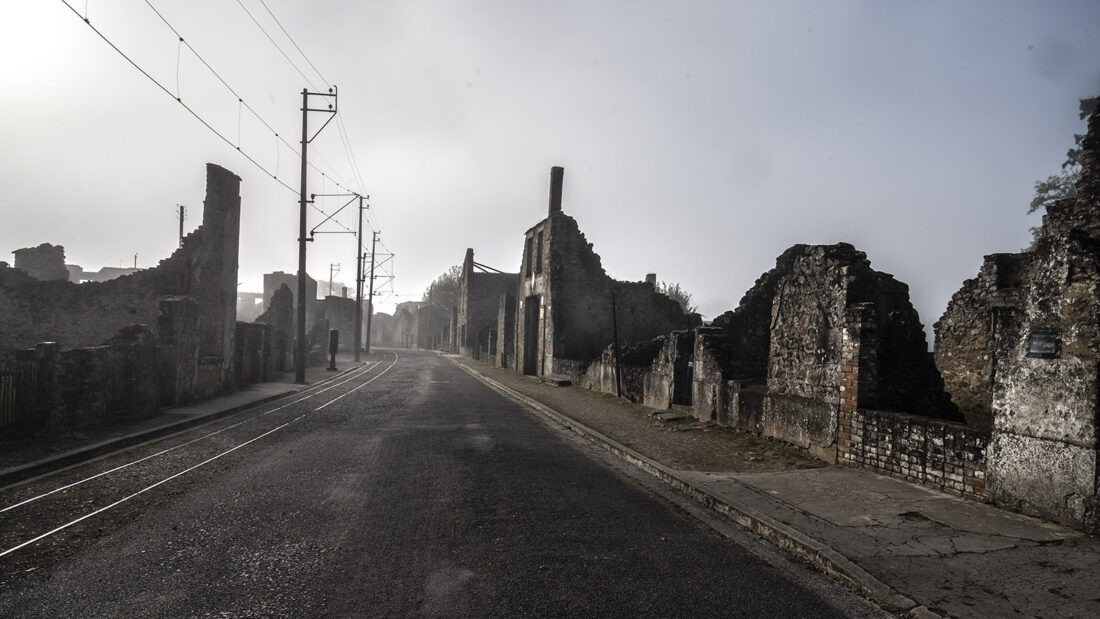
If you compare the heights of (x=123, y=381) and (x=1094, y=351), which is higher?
(x=1094, y=351)

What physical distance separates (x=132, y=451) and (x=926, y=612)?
30.4ft

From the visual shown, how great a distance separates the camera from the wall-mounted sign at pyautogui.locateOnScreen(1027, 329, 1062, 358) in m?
5.02

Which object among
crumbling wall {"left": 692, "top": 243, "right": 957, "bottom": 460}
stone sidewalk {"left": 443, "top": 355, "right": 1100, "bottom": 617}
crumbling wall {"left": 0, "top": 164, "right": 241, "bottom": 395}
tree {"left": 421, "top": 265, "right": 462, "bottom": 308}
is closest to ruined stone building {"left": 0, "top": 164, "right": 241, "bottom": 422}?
crumbling wall {"left": 0, "top": 164, "right": 241, "bottom": 395}

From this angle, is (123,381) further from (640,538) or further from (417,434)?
(640,538)

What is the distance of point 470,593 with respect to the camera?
3602mm

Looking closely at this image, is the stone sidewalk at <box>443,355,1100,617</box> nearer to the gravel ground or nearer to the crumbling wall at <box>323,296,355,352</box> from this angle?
the gravel ground

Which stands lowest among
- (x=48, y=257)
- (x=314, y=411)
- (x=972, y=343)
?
(x=314, y=411)

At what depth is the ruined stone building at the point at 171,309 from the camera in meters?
12.4

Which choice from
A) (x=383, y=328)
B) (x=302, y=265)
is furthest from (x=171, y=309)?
(x=383, y=328)

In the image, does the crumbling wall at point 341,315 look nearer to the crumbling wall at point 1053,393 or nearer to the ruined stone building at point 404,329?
the ruined stone building at point 404,329

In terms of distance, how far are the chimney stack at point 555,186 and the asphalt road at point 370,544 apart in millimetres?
22044

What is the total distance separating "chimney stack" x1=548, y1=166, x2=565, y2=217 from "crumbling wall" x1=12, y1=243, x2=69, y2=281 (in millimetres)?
32305

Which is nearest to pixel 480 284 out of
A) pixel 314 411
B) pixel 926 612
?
pixel 314 411

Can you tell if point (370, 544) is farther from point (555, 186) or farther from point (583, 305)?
point (555, 186)
